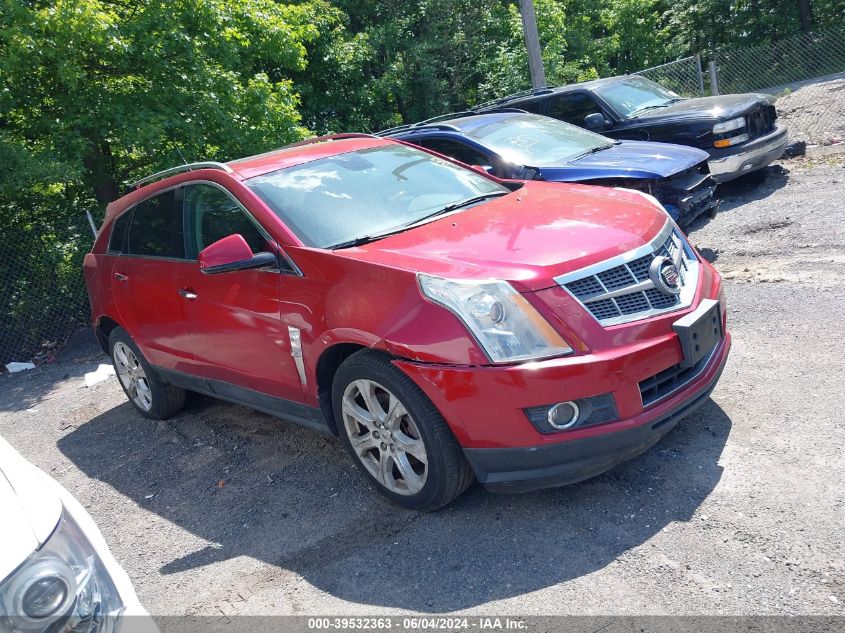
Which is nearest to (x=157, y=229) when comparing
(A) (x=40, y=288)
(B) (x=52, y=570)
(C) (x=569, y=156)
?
(B) (x=52, y=570)

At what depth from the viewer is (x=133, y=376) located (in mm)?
6469

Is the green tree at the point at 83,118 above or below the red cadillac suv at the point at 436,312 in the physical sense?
above

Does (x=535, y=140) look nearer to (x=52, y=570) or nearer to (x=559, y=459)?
(x=559, y=459)

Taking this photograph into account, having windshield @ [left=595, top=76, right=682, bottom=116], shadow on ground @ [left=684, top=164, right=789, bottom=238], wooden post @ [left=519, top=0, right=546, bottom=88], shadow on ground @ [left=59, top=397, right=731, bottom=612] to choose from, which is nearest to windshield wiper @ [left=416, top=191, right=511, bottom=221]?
shadow on ground @ [left=59, top=397, right=731, bottom=612]

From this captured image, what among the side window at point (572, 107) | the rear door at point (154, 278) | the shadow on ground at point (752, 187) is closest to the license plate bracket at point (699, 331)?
the rear door at point (154, 278)

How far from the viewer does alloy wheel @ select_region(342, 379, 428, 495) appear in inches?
157

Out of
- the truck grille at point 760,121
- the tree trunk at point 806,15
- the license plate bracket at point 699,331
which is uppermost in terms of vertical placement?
the license plate bracket at point 699,331

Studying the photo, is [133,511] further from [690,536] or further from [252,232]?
[690,536]

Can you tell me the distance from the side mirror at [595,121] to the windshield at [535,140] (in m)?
0.98

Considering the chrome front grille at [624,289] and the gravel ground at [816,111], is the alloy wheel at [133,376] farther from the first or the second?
the gravel ground at [816,111]

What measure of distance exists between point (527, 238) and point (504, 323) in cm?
66

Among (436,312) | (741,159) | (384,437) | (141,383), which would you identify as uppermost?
(436,312)

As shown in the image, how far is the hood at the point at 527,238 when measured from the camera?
3842mm

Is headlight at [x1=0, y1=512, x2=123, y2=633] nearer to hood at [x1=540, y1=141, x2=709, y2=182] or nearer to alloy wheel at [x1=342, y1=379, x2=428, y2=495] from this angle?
alloy wheel at [x1=342, y1=379, x2=428, y2=495]
